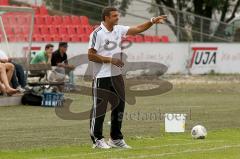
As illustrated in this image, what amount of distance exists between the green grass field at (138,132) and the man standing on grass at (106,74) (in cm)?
36

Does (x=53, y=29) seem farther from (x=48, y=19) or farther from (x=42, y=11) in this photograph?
(x=42, y=11)

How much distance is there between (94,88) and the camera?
1331 cm

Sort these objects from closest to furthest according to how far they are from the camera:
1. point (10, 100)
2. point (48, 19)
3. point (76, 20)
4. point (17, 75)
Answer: point (10, 100) → point (17, 75) → point (48, 19) → point (76, 20)

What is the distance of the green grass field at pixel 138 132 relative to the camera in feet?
40.9

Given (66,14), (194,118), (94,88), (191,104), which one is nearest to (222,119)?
(194,118)

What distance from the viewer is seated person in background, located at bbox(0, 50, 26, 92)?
71.2 ft

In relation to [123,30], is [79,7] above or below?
below

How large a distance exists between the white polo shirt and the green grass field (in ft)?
4.10

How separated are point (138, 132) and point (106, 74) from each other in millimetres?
3024

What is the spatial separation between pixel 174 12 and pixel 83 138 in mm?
31537

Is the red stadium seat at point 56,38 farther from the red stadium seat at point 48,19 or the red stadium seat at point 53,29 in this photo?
the red stadium seat at point 48,19

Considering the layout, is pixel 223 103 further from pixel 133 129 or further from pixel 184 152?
Answer: pixel 184 152

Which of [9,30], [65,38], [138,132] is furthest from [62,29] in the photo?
[138,132]

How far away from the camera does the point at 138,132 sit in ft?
52.5
